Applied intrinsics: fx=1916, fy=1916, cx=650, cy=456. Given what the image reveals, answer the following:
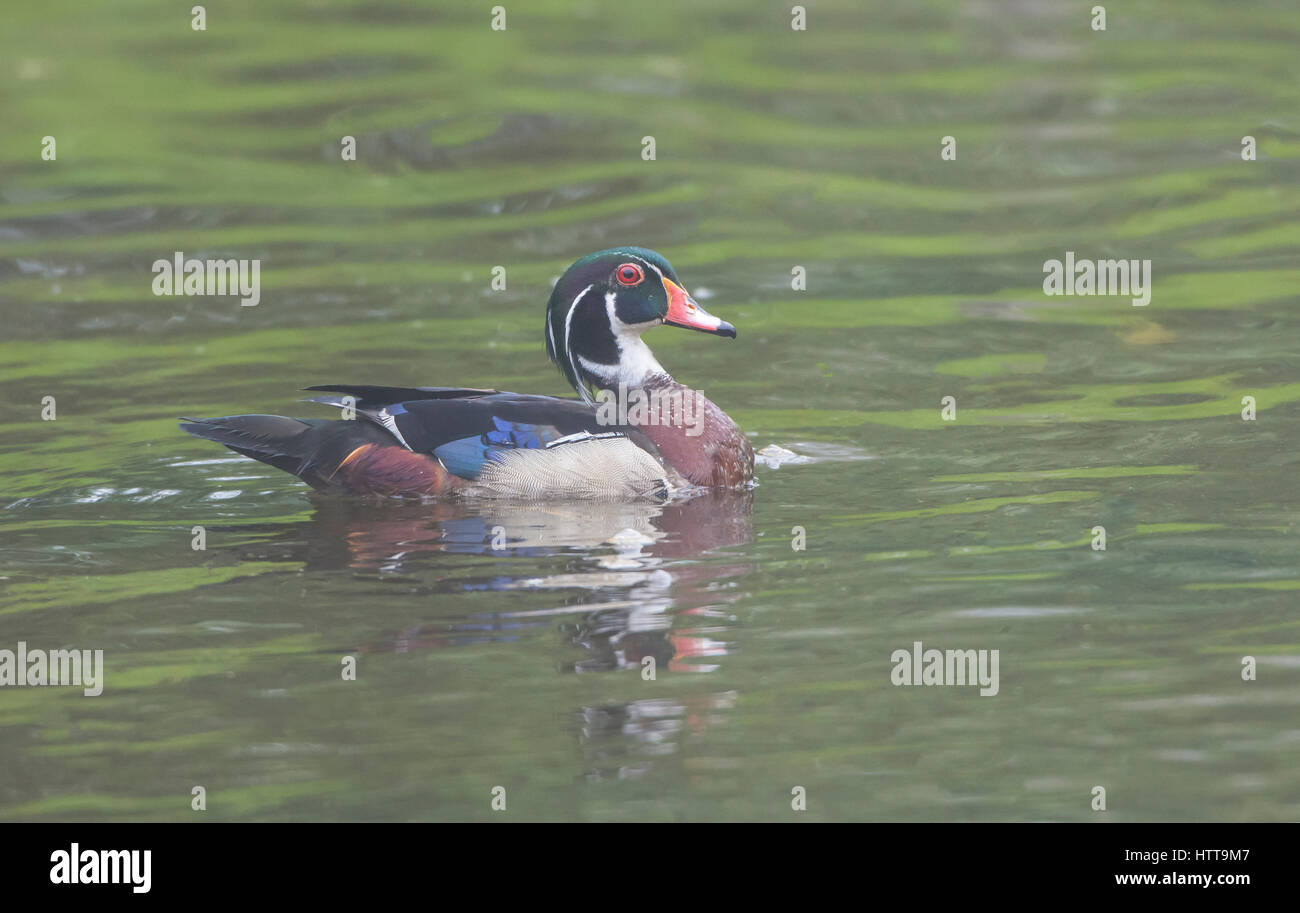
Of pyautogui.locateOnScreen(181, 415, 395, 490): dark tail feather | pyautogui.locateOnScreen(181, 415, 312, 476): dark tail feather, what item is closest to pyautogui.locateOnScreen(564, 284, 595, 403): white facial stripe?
pyautogui.locateOnScreen(181, 415, 395, 490): dark tail feather

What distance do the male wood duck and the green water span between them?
20 centimetres

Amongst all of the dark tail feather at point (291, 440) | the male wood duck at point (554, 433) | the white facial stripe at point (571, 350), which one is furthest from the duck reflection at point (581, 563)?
the white facial stripe at point (571, 350)

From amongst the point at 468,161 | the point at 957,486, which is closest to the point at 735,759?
the point at 957,486

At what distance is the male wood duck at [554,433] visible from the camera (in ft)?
34.3

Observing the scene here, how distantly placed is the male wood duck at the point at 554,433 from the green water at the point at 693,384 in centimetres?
20

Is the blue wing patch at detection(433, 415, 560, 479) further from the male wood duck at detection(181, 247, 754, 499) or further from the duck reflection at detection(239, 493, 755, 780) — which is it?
the duck reflection at detection(239, 493, 755, 780)

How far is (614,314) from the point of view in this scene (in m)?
10.9

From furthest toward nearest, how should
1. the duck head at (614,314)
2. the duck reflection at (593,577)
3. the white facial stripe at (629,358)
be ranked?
the white facial stripe at (629,358) < the duck head at (614,314) < the duck reflection at (593,577)

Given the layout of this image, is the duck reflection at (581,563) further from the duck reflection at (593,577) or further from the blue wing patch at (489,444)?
the blue wing patch at (489,444)

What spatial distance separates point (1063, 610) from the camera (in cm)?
838

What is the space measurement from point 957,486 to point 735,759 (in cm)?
379

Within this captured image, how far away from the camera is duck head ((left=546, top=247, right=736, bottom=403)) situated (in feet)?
35.4

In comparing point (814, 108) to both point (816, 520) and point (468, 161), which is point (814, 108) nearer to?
point (468, 161)
